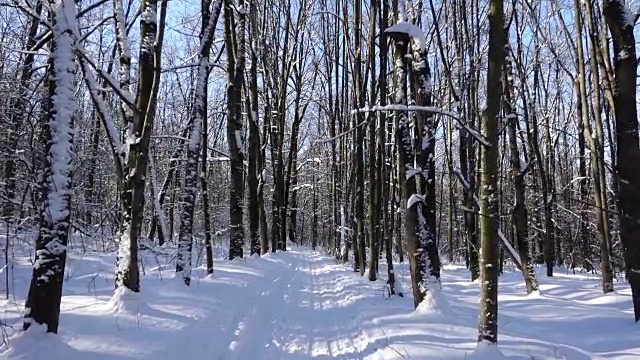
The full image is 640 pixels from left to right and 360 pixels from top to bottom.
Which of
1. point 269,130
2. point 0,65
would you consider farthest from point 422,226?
point 269,130

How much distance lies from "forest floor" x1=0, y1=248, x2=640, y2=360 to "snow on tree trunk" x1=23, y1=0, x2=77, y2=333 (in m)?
0.33

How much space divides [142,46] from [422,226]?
18.4ft

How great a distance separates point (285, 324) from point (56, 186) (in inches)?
184

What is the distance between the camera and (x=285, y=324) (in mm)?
8508

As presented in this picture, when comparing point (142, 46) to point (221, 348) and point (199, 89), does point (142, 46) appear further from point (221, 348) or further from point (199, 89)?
point (221, 348)

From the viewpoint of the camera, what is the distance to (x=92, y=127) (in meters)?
25.3

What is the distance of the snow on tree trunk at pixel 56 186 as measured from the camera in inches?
201

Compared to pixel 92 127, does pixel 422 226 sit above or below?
below

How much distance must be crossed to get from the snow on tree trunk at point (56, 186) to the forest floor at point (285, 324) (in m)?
0.33

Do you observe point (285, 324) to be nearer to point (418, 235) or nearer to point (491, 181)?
point (418, 235)

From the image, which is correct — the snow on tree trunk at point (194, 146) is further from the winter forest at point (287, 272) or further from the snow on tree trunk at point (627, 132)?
the snow on tree trunk at point (627, 132)

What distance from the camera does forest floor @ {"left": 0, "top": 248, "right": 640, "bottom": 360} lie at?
556cm

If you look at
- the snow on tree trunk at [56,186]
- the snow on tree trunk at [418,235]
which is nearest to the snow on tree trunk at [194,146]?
the snow on tree trunk at [418,235]

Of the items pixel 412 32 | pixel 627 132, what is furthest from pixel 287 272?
→ pixel 627 132
